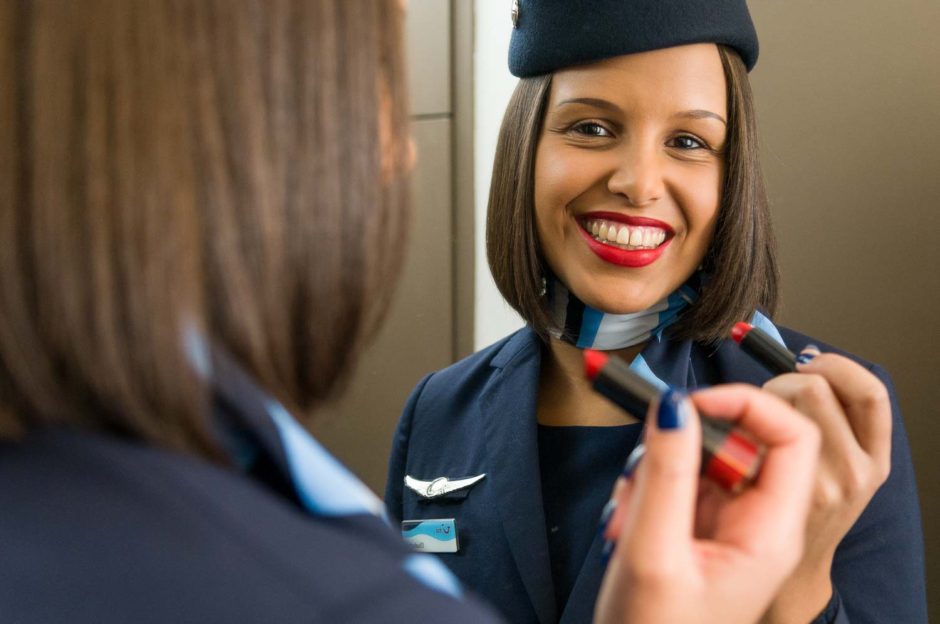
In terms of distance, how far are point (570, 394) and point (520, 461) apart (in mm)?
139

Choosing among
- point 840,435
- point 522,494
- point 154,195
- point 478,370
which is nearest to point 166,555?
point 154,195

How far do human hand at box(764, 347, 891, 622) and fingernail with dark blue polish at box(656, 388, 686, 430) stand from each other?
354 mm

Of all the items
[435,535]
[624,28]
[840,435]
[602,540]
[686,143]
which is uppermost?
[624,28]

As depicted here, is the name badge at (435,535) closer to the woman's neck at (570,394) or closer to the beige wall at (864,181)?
the woman's neck at (570,394)

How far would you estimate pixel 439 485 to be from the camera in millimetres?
1307

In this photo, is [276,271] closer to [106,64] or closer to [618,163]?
[106,64]

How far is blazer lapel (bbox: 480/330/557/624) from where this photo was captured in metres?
1.13

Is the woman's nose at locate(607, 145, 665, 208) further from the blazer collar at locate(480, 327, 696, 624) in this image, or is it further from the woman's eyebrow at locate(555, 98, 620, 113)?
the blazer collar at locate(480, 327, 696, 624)

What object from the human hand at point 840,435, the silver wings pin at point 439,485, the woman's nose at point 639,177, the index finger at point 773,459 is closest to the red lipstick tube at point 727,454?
the index finger at point 773,459

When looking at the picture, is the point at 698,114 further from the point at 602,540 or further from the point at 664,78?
the point at 602,540

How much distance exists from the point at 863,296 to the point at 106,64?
1.30 meters

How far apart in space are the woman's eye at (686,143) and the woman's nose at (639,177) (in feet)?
0.15

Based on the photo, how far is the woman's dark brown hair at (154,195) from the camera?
432 millimetres

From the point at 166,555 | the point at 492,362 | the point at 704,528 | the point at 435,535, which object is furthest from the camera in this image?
the point at 492,362
